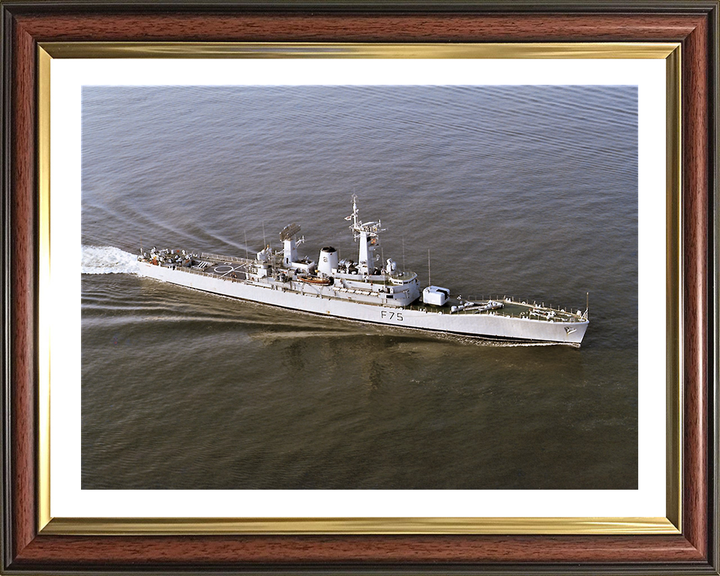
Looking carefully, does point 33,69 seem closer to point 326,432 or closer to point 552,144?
point 326,432

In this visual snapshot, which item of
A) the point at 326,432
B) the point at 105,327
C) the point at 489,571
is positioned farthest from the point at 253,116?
the point at 489,571

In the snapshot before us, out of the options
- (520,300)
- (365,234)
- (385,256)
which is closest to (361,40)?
(365,234)

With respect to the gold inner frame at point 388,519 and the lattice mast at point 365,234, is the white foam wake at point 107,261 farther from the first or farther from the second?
the lattice mast at point 365,234

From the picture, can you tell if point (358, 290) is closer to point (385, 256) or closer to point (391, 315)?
point (391, 315)

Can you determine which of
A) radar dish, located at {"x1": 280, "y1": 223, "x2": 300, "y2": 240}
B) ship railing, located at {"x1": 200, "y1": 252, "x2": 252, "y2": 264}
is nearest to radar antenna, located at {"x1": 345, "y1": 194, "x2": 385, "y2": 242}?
radar dish, located at {"x1": 280, "y1": 223, "x2": 300, "y2": 240}

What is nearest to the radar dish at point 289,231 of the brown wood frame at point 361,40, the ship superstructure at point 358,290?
the ship superstructure at point 358,290

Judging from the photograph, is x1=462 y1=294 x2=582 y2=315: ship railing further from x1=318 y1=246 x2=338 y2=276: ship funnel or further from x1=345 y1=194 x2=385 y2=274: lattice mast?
x1=318 y1=246 x2=338 y2=276: ship funnel
